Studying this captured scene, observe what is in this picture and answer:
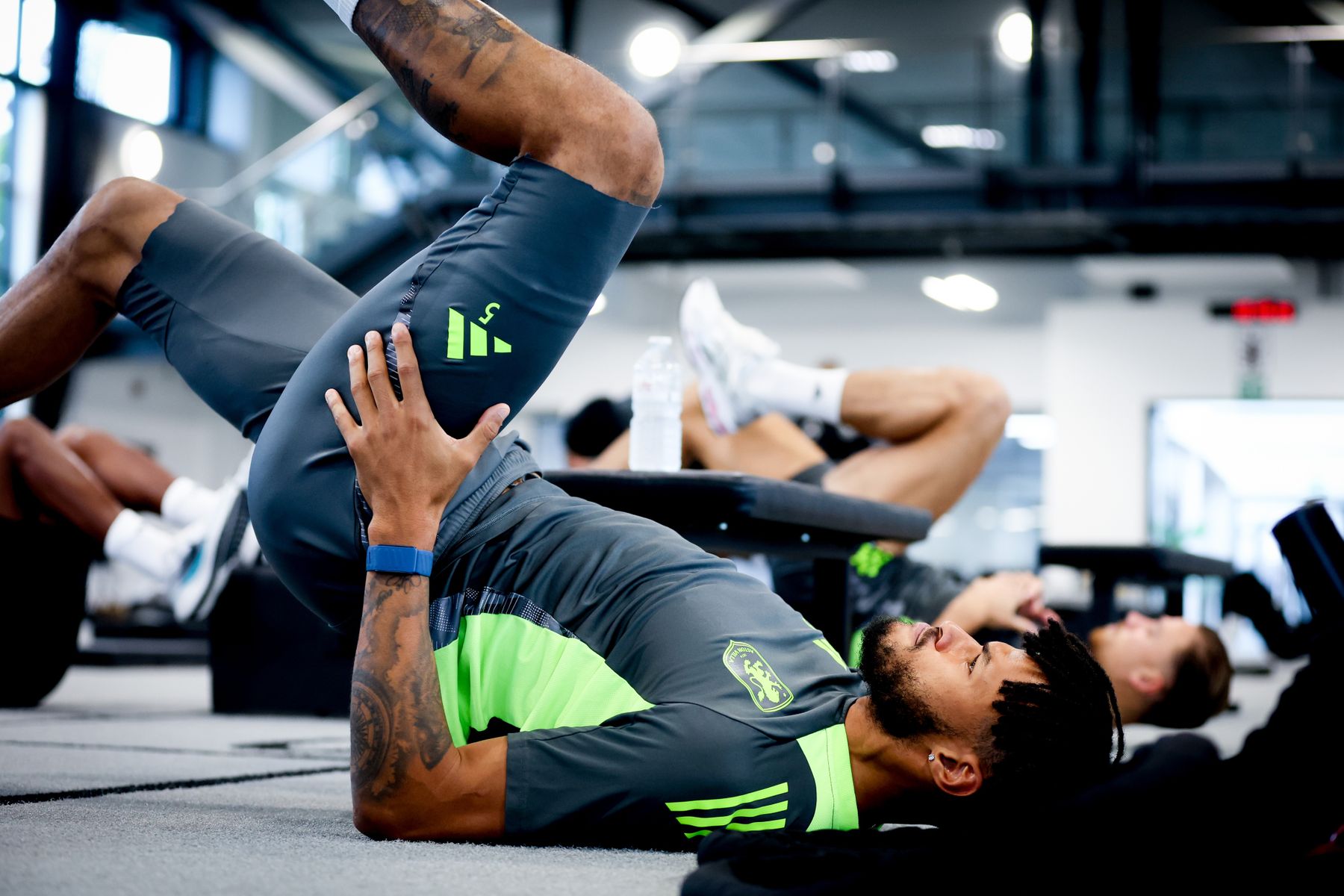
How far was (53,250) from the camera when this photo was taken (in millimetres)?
1601

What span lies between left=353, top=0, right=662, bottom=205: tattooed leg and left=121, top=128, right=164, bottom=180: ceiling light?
10012 mm

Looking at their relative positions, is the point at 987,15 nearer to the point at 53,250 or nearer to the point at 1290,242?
the point at 1290,242

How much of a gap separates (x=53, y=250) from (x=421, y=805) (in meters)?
0.84

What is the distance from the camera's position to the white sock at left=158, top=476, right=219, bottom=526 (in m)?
2.93

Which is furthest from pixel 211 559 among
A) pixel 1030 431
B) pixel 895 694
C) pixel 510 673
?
pixel 1030 431

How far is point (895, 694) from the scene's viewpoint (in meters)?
1.33

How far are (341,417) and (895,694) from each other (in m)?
0.62

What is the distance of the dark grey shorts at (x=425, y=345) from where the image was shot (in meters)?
1.31

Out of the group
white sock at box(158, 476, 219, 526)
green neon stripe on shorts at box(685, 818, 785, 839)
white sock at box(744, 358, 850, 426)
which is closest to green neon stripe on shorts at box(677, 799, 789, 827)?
green neon stripe on shorts at box(685, 818, 785, 839)

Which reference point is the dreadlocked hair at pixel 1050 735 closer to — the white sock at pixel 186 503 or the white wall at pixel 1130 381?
the white sock at pixel 186 503

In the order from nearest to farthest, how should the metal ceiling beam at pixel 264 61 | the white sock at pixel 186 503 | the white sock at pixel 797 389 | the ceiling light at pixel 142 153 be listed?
the white sock at pixel 797 389 → the white sock at pixel 186 503 → the ceiling light at pixel 142 153 → the metal ceiling beam at pixel 264 61

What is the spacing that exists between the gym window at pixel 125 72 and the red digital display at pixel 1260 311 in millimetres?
8501

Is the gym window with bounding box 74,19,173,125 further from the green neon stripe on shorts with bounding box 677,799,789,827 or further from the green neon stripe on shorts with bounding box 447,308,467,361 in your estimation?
the green neon stripe on shorts with bounding box 677,799,789,827

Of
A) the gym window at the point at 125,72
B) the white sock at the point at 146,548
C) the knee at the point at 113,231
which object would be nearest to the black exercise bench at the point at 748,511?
the knee at the point at 113,231
